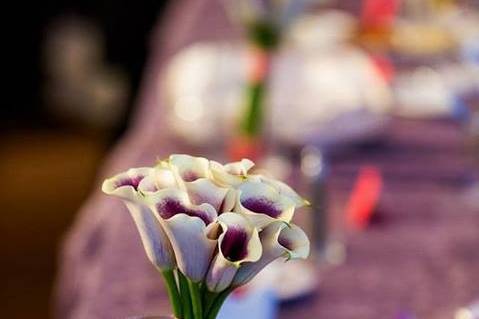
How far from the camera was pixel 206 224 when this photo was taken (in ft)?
2.23

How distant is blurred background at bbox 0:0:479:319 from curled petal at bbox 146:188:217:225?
566 mm

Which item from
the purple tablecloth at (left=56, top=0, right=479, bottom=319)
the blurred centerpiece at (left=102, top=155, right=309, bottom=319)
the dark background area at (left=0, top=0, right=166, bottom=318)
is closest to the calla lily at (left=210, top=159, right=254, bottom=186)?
the blurred centerpiece at (left=102, top=155, right=309, bottom=319)

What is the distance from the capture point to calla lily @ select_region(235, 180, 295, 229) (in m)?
0.69

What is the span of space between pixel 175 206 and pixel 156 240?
0.04 m

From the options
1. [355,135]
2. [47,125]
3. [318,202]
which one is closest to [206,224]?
[318,202]

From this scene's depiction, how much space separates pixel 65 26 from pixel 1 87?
0.27 metres

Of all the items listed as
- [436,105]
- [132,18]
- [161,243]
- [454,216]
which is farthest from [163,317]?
[132,18]

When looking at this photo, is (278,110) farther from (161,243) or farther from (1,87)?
(1,87)

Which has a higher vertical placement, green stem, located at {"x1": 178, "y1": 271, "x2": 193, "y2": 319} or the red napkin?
green stem, located at {"x1": 178, "y1": 271, "x2": 193, "y2": 319}

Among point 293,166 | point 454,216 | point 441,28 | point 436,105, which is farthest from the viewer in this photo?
point 441,28

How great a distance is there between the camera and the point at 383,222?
4.80 ft

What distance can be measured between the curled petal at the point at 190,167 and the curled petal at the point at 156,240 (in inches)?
1.5

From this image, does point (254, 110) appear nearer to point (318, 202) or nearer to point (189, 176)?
point (318, 202)

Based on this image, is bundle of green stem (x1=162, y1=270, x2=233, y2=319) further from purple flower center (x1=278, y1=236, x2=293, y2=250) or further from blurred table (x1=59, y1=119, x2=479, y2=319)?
blurred table (x1=59, y1=119, x2=479, y2=319)
